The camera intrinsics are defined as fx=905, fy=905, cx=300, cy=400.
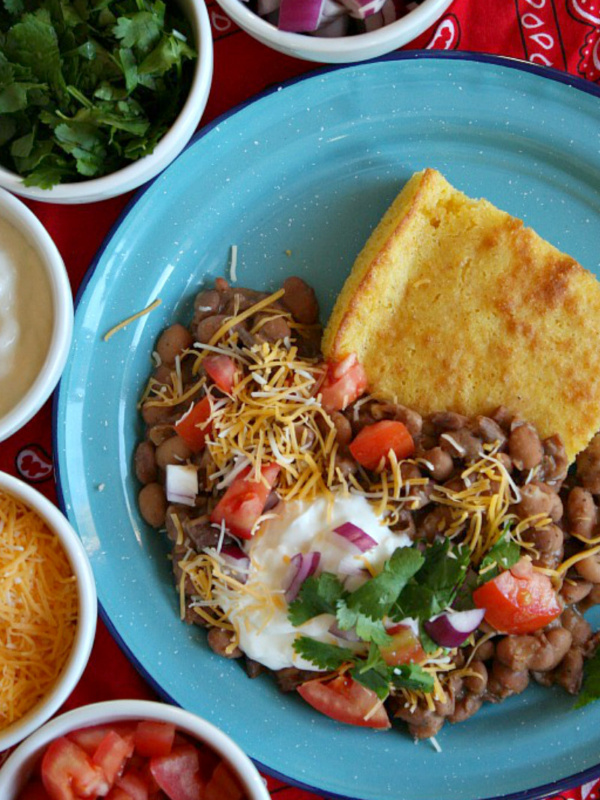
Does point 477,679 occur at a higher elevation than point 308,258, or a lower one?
lower

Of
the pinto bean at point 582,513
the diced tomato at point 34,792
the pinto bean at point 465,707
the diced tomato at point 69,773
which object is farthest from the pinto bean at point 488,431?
the diced tomato at point 34,792

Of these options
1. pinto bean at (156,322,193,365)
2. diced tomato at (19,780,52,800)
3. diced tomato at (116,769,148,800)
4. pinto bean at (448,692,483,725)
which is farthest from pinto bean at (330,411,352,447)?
diced tomato at (19,780,52,800)

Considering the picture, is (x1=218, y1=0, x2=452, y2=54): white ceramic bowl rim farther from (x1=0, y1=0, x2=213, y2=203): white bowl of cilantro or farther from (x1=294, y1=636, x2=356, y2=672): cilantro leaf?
(x1=294, y1=636, x2=356, y2=672): cilantro leaf

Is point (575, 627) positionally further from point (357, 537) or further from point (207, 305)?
point (207, 305)

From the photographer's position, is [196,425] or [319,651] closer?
[319,651]

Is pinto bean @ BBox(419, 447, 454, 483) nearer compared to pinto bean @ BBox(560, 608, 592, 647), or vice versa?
Answer: pinto bean @ BBox(419, 447, 454, 483)

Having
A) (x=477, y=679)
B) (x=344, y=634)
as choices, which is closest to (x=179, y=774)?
(x=344, y=634)

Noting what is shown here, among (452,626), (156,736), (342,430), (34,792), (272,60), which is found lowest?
(34,792)
